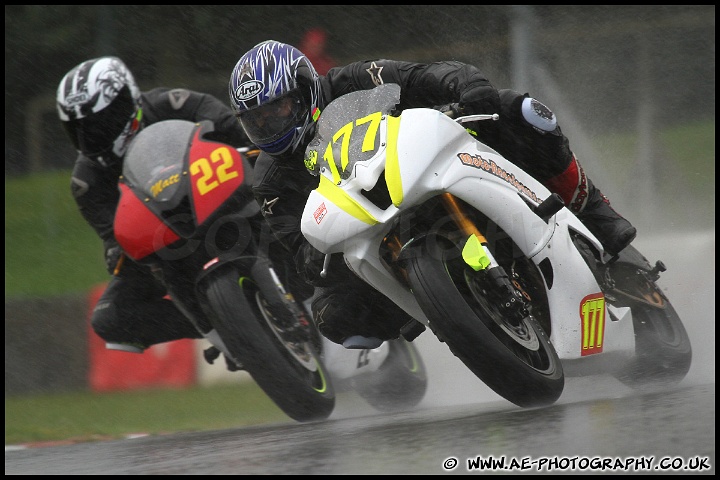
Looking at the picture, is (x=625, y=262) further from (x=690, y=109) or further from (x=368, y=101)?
(x=690, y=109)

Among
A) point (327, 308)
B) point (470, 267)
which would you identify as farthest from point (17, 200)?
point (470, 267)

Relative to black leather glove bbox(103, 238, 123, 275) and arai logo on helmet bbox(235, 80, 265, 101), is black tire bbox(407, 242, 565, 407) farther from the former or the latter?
black leather glove bbox(103, 238, 123, 275)

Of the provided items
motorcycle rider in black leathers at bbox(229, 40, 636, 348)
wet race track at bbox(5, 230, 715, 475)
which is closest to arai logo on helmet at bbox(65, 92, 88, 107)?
motorcycle rider in black leathers at bbox(229, 40, 636, 348)

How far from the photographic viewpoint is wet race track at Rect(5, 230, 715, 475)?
3094mm

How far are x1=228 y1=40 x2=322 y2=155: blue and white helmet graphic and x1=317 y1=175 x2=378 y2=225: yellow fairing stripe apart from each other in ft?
1.69

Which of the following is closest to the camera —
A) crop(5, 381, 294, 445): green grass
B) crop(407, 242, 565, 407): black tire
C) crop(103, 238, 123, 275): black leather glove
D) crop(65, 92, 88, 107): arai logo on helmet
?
crop(407, 242, 565, 407): black tire

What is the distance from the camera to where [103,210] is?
582 centimetres

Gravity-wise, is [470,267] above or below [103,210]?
above

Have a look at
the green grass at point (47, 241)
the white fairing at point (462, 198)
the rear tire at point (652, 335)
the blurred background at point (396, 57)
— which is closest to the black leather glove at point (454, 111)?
the white fairing at point (462, 198)

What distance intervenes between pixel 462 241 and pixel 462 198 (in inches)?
6.3

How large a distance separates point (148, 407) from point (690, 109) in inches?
201

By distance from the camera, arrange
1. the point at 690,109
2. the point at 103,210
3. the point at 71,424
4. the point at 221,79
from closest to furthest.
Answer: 1. the point at 103,210
2. the point at 71,424
3. the point at 690,109
4. the point at 221,79

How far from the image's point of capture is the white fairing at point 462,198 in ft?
12.2

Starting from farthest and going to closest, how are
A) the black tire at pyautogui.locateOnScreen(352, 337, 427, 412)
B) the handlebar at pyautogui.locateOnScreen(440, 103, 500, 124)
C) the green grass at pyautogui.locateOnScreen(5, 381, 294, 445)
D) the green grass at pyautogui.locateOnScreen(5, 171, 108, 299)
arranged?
the green grass at pyautogui.locateOnScreen(5, 171, 108, 299) → the green grass at pyautogui.locateOnScreen(5, 381, 294, 445) → the black tire at pyautogui.locateOnScreen(352, 337, 427, 412) → the handlebar at pyautogui.locateOnScreen(440, 103, 500, 124)
